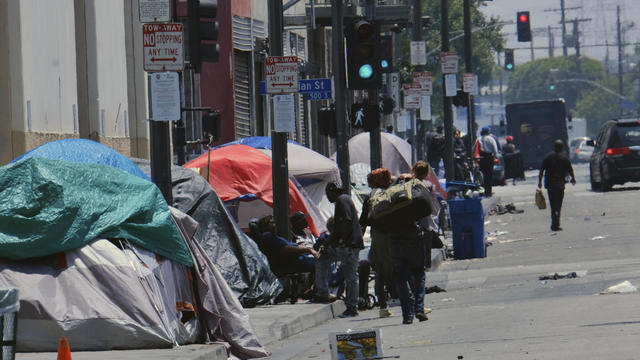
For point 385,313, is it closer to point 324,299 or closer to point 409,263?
point 409,263

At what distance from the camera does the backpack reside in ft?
50.4

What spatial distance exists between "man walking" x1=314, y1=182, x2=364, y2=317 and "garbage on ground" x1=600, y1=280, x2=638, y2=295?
2.88 m

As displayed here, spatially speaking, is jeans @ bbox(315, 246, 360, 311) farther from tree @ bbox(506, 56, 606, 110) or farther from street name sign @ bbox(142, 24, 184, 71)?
tree @ bbox(506, 56, 606, 110)

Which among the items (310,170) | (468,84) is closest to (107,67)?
(310,170)

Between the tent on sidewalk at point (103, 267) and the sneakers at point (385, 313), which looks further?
the sneakers at point (385, 313)

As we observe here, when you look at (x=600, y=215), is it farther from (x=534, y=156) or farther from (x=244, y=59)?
(x=534, y=156)

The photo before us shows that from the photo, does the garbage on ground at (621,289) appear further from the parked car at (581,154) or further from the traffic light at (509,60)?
the parked car at (581,154)

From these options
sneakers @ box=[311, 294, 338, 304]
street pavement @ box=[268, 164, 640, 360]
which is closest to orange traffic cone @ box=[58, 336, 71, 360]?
street pavement @ box=[268, 164, 640, 360]

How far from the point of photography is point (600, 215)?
1227 inches

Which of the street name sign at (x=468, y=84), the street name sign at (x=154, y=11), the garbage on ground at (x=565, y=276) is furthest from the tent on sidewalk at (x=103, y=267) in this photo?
the street name sign at (x=468, y=84)

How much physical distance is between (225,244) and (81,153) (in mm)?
2467

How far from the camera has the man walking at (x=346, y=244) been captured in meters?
16.7

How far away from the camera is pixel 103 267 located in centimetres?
1253

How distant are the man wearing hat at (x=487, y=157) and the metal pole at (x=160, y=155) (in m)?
28.3
